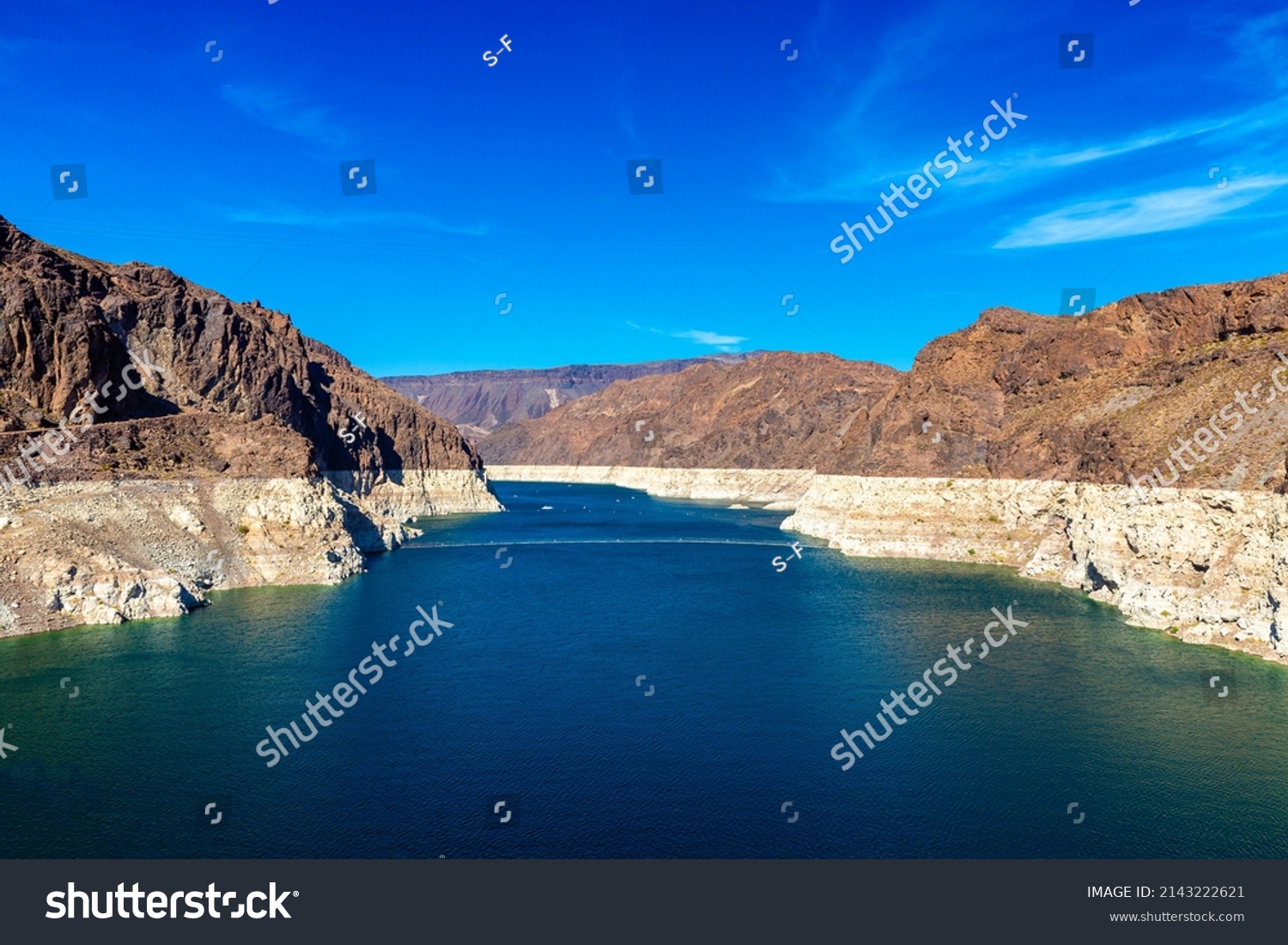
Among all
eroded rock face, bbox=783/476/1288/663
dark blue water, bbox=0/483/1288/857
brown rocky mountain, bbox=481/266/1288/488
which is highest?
brown rocky mountain, bbox=481/266/1288/488

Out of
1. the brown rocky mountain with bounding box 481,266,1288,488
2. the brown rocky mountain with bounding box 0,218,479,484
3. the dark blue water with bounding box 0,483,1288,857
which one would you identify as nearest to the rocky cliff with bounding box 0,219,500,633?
the brown rocky mountain with bounding box 0,218,479,484

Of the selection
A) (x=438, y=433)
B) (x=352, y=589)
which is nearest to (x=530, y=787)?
(x=352, y=589)

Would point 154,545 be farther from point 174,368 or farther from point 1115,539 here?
point 1115,539

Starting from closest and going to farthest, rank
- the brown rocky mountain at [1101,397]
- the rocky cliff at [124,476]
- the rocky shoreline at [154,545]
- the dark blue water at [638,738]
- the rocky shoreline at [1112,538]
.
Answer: the dark blue water at [638,738] < the rocky shoreline at [1112,538] < the rocky shoreline at [154,545] < the rocky cliff at [124,476] < the brown rocky mountain at [1101,397]

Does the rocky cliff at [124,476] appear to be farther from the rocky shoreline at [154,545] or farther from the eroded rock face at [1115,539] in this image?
the eroded rock face at [1115,539]

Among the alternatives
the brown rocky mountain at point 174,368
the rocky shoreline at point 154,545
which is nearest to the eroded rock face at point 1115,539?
the rocky shoreline at point 154,545

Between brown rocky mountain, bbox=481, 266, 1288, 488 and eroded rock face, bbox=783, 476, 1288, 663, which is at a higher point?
brown rocky mountain, bbox=481, 266, 1288, 488

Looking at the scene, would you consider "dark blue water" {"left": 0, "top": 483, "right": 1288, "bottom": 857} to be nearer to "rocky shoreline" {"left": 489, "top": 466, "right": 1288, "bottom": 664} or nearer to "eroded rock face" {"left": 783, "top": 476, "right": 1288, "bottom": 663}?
"eroded rock face" {"left": 783, "top": 476, "right": 1288, "bottom": 663}
